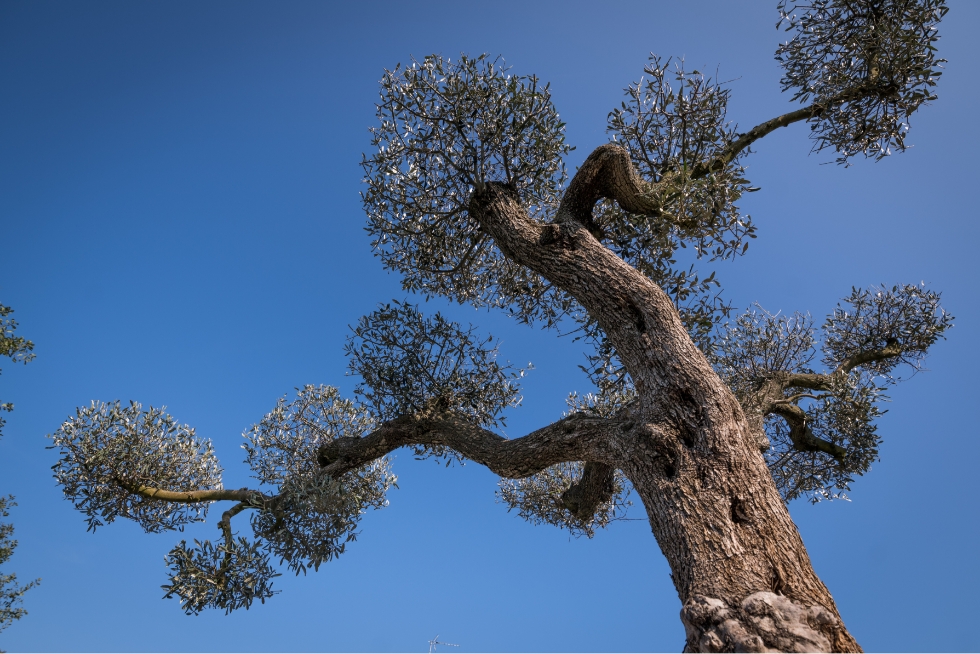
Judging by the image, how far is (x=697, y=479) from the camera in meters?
4.73

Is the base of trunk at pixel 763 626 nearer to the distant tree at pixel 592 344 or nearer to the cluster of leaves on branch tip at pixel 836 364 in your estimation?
the distant tree at pixel 592 344

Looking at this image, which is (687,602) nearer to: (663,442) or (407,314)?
(663,442)

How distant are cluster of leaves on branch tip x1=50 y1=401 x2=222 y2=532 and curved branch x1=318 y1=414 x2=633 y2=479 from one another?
2502mm

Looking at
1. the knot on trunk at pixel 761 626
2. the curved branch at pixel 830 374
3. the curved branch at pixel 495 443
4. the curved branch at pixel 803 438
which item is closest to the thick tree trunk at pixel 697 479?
the knot on trunk at pixel 761 626

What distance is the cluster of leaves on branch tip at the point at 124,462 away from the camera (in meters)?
8.10

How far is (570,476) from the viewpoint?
1160cm

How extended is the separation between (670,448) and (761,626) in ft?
5.16

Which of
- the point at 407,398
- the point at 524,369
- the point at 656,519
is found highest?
the point at 524,369

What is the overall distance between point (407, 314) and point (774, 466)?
24.6 ft

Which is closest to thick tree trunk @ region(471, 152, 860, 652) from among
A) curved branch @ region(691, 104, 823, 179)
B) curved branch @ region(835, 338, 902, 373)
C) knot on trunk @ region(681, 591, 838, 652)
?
knot on trunk @ region(681, 591, 838, 652)

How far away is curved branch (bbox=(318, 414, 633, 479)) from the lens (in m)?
5.98

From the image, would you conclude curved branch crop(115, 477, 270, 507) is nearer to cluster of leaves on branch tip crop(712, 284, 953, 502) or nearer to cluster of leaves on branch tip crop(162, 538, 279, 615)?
cluster of leaves on branch tip crop(162, 538, 279, 615)

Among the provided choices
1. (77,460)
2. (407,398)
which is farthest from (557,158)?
(77,460)

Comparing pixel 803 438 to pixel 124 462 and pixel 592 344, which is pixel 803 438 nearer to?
pixel 592 344
